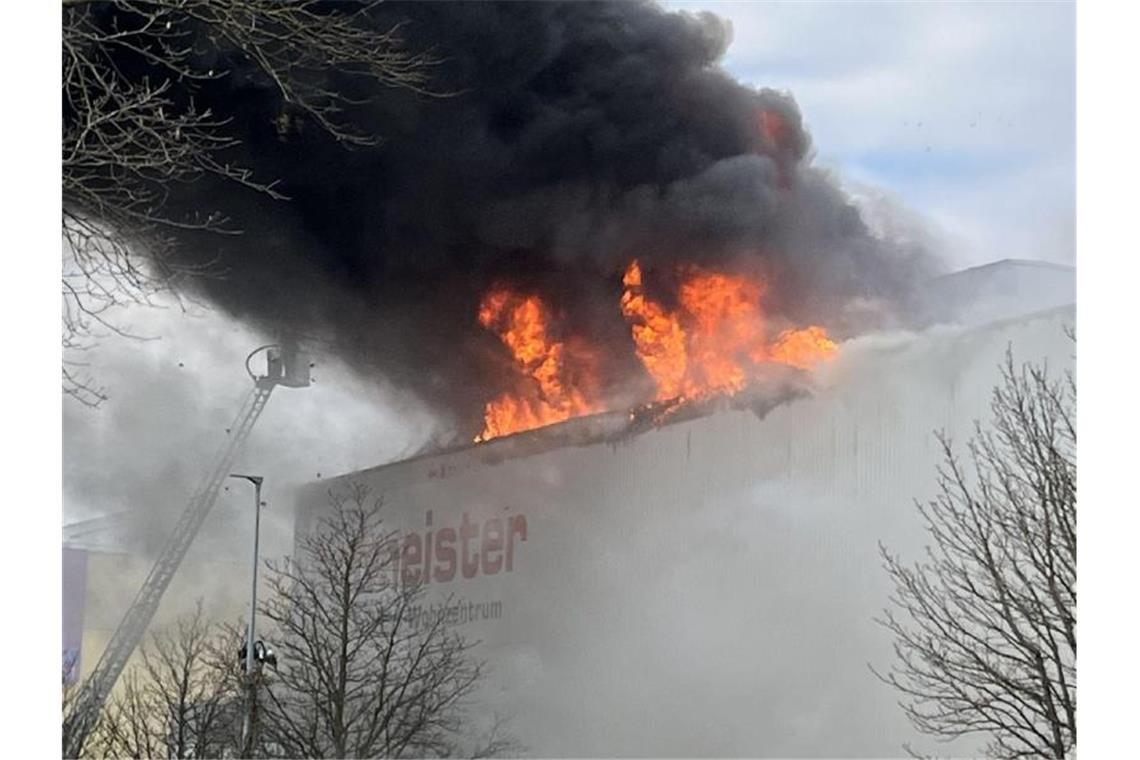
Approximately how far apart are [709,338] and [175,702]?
6.90ft

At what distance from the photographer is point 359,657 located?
589 cm

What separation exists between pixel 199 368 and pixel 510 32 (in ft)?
4.89

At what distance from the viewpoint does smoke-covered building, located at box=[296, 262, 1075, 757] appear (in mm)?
5195

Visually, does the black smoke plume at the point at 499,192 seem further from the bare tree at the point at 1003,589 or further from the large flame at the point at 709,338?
the bare tree at the point at 1003,589

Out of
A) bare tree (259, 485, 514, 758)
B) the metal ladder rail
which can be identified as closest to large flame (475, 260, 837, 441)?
bare tree (259, 485, 514, 758)

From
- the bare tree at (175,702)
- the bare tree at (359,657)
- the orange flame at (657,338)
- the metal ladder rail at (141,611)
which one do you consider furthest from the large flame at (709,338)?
the bare tree at (175,702)

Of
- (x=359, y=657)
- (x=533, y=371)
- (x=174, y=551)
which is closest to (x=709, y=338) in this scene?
(x=533, y=371)

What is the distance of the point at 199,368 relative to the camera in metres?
5.77

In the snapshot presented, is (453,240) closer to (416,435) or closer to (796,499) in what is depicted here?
(416,435)

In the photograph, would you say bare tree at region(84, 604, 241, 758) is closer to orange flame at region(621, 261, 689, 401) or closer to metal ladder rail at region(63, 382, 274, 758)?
metal ladder rail at region(63, 382, 274, 758)

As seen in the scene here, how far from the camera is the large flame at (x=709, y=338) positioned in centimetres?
541

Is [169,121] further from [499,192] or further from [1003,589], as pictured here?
[1003,589]
